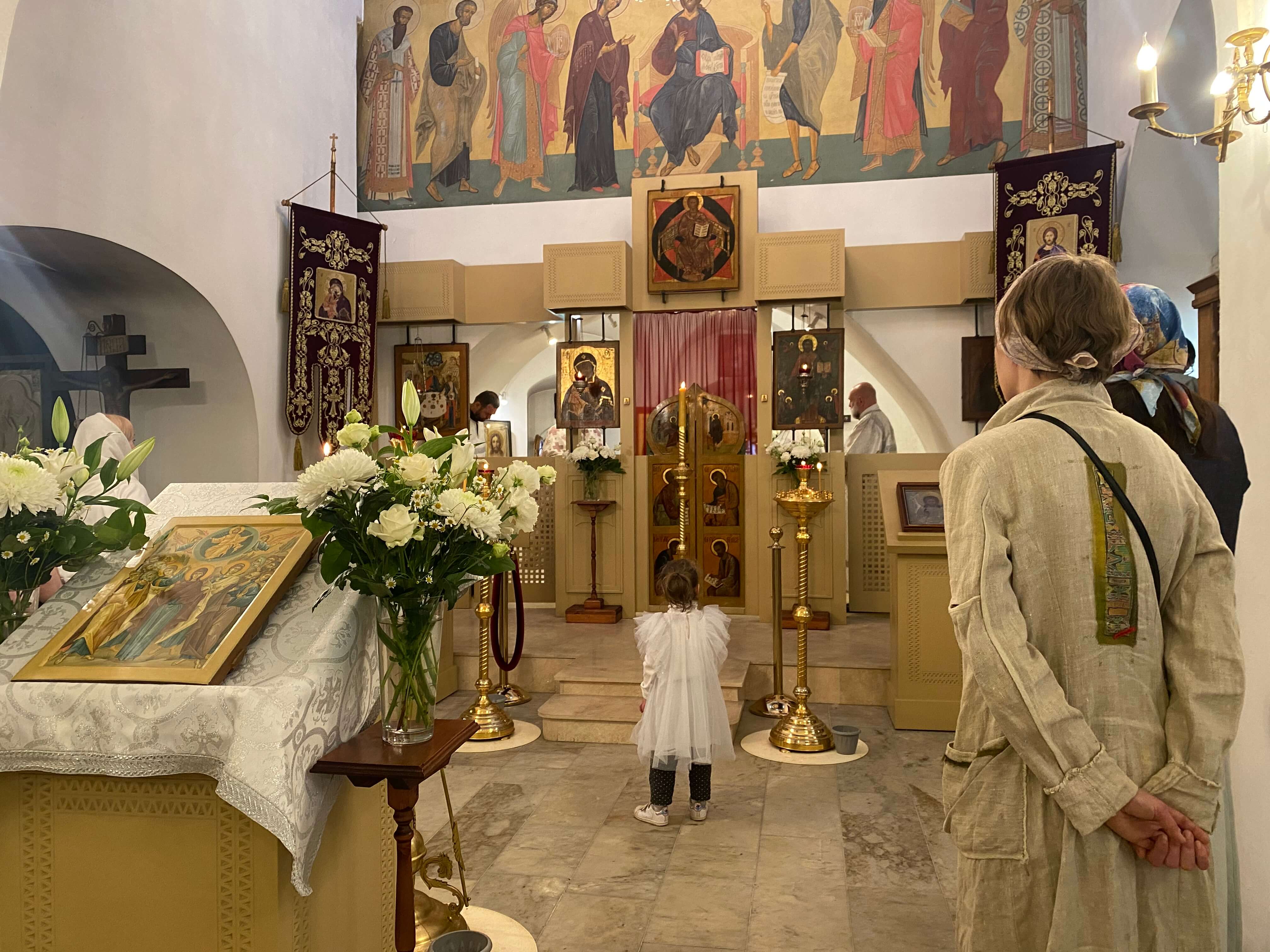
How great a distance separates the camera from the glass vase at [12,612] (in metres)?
2.38

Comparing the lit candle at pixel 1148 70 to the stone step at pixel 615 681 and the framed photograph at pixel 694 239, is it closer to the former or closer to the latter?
the stone step at pixel 615 681

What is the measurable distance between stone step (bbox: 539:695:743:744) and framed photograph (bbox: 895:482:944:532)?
68.1 inches

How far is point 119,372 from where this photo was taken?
855 centimetres

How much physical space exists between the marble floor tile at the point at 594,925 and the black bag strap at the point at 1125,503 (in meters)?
2.47

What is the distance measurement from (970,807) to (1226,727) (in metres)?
0.45

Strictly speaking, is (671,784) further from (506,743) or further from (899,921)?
(506,743)

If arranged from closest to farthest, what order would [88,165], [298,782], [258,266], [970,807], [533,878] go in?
[970,807], [298,782], [533,878], [88,165], [258,266]

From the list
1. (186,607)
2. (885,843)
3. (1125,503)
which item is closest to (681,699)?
(885,843)

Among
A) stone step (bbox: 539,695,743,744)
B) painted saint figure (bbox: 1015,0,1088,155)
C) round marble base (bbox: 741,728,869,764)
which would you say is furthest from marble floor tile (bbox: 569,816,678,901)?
painted saint figure (bbox: 1015,0,1088,155)

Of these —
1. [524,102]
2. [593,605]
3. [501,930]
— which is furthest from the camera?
[524,102]

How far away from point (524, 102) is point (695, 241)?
292 centimetres

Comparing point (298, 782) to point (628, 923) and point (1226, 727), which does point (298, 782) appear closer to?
point (1226, 727)

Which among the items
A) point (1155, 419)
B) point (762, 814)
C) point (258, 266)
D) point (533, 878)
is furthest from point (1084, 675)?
point (258, 266)

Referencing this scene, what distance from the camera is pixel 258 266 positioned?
28.8 ft
